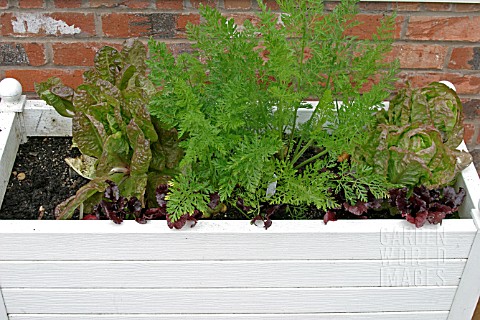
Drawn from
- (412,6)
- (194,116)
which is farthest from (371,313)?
(412,6)

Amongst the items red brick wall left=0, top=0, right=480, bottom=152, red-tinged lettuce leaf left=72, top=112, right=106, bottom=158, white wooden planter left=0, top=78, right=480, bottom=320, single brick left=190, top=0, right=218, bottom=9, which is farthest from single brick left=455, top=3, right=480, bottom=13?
red-tinged lettuce leaf left=72, top=112, right=106, bottom=158

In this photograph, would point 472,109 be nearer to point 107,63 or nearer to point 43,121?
point 107,63

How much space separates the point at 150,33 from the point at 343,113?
79 centimetres

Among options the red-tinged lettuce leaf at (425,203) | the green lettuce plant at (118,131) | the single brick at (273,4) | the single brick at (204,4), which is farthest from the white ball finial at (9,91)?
the red-tinged lettuce leaf at (425,203)

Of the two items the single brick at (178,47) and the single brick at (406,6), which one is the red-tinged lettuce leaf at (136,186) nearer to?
the single brick at (178,47)

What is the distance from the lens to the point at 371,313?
1560 mm

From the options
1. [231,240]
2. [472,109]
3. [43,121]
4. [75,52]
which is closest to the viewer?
[231,240]

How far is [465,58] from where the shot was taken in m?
2.03

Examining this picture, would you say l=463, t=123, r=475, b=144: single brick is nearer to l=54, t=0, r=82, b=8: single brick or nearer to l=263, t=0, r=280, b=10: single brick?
l=263, t=0, r=280, b=10: single brick

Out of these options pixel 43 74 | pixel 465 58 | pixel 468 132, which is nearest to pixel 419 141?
pixel 465 58

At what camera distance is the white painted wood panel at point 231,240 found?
1385 mm

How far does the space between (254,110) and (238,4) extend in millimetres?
572

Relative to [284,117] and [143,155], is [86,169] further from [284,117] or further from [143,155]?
[284,117]

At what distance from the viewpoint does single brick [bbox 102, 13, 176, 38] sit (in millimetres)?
1932
